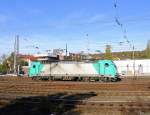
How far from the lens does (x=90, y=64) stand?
53281mm

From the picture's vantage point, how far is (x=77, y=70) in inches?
2125

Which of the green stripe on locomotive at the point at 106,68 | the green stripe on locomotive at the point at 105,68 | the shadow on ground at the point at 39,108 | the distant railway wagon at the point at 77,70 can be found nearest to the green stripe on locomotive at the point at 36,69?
the distant railway wagon at the point at 77,70

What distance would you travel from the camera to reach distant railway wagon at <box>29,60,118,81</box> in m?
51.3

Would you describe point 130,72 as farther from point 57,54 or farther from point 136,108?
point 136,108

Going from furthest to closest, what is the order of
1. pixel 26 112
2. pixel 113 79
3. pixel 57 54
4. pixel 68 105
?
pixel 57 54 < pixel 113 79 < pixel 68 105 < pixel 26 112

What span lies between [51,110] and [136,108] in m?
4.20

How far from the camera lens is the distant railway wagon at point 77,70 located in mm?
51344

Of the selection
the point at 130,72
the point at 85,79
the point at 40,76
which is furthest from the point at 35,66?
the point at 130,72

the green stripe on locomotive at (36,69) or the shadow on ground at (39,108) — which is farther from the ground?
the green stripe on locomotive at (36,69)

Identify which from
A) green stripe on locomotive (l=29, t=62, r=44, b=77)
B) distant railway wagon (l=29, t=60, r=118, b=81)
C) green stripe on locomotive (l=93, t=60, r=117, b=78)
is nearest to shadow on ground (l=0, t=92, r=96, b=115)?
green stripe on locomotive (l=93, t=60, r=117, b=78)

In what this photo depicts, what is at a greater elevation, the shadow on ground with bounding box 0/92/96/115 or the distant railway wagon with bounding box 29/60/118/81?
the distant railway wagon with bounding box 29/60/118/81

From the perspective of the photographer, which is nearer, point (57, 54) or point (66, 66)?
point (66, 66)

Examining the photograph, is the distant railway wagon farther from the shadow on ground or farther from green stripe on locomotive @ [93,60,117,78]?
the shadow on ground

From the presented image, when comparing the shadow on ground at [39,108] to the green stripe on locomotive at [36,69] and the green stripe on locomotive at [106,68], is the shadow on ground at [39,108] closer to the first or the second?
the green stripe on locomotive at [106,68]
